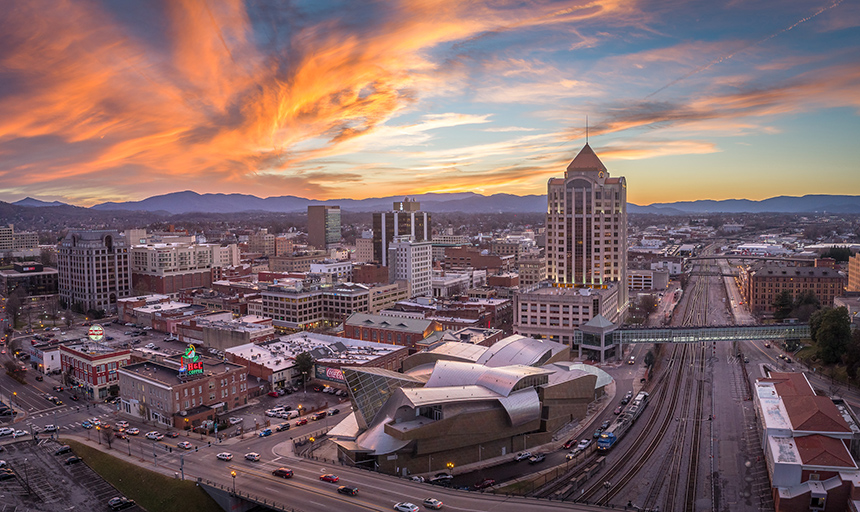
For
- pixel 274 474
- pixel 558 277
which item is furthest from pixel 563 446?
pixel 558 277

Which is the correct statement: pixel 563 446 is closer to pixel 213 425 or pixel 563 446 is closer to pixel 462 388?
pixel 462 388

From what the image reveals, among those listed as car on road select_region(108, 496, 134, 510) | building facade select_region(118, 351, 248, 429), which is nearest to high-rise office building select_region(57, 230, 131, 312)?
building facade select_region(118, 351, 248, 429)

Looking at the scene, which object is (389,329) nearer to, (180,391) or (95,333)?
(180,391)

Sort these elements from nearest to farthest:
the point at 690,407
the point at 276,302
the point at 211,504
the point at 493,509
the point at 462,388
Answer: the point at 493,509 → the point at 211,504 → the point at 462,388 → the point at 690,407 → the point at 276,302

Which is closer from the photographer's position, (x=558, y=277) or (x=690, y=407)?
(x=690, y=407)

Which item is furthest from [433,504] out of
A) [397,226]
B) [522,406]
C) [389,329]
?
[397,226]

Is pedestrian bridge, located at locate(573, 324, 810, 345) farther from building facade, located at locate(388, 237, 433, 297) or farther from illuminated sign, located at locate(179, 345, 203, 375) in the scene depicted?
illuminated sign, located at locate(179, 345, 203, 375)
